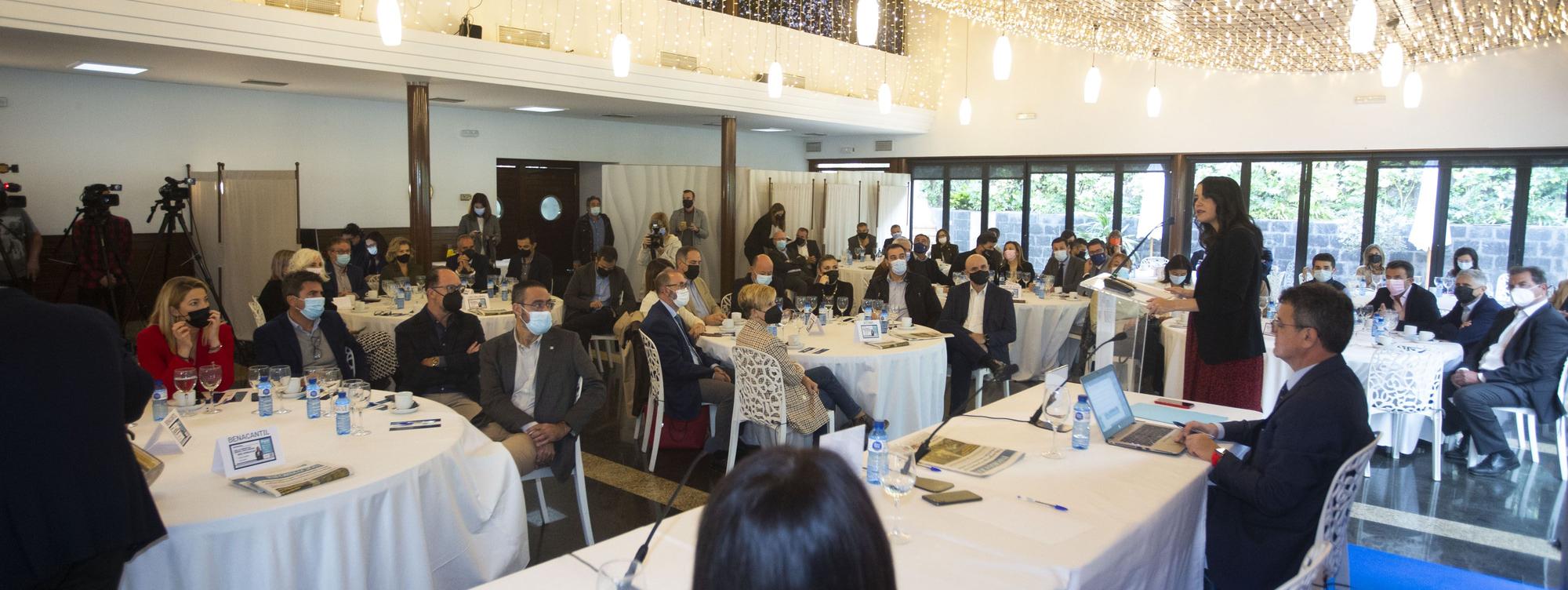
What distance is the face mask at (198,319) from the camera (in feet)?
14.1

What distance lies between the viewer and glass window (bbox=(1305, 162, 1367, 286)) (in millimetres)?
11883

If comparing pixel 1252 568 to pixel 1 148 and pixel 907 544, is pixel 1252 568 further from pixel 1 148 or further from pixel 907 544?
pixel 1 148

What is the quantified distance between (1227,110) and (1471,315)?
247 inches

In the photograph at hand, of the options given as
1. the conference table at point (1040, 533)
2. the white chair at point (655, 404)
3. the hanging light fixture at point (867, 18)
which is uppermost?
the hanging light fixture at point (867, 18)

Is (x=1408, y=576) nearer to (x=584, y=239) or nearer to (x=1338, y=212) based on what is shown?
(x=1338, y=212)

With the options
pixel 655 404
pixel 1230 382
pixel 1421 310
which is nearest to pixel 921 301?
pixel 655 404

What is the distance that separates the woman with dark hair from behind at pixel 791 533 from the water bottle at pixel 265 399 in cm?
331

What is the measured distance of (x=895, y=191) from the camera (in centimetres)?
1571

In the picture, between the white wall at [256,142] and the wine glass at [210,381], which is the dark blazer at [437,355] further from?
the white wall at [256,142]

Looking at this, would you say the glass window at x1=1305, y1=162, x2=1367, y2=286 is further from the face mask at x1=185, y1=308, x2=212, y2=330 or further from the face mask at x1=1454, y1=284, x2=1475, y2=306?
the face mask at x1=185, y1=308, x2=212, y2=330

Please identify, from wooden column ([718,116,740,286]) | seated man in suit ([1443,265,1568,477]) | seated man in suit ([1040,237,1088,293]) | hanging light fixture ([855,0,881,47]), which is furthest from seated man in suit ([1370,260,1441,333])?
wooden column ([718,116,740,286])

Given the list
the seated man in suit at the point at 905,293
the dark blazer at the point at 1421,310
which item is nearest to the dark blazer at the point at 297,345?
the seated man in suit at the point at 905,293

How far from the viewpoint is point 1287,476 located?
112 inches

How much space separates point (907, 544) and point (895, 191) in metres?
13.5
